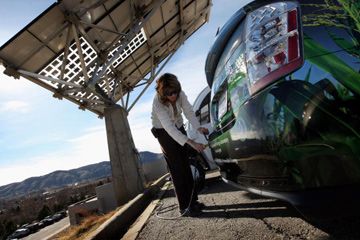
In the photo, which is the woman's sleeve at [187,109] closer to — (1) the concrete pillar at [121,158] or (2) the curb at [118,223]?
(2) the curb at [118,223]

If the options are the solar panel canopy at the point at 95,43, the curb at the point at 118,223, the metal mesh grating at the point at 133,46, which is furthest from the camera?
the metal mesh grating at the point at 133,46

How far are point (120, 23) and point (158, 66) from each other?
12.9 ft

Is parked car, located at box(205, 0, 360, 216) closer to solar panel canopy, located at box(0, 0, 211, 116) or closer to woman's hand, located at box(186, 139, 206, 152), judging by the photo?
woman's hand, located at box(186, 139, 206, 152)

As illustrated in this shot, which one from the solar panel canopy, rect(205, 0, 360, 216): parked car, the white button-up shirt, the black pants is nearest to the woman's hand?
the white button-up shirt

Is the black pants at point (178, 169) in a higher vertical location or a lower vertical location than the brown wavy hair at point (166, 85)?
lower

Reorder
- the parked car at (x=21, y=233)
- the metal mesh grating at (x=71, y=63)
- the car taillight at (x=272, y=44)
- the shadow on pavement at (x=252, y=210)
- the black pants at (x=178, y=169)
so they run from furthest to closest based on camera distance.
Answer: the parked car at (x=21, y=233) < the metal mesh grating at (x=71, y=63) < the black pants at (x=178, y=169) < the shadow on pavement at (x=252, y=210) < the car taillight at (x=272, y=44)

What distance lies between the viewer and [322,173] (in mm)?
1423

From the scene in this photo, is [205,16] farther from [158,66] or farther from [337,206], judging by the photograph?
[337,206]

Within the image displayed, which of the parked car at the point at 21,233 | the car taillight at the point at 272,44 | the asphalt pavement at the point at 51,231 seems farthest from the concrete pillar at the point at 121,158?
the parked car at the point at 21,233

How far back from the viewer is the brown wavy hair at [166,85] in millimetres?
3334

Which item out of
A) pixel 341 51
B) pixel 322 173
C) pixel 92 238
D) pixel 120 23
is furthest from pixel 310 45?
pixel 120 23

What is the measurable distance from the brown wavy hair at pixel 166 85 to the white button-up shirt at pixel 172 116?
7cm

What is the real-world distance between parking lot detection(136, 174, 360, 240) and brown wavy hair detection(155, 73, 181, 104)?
136 cm

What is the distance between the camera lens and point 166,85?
3.34 metres
